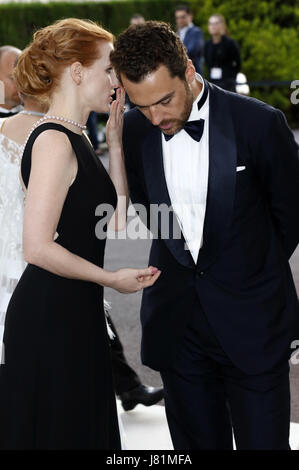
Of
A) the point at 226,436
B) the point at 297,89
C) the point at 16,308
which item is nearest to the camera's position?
the point at 16,308

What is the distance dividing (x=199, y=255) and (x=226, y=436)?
27.2 inches

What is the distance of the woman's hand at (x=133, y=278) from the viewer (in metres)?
2.60

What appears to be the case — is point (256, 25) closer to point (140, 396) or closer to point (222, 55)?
point (222, 55)

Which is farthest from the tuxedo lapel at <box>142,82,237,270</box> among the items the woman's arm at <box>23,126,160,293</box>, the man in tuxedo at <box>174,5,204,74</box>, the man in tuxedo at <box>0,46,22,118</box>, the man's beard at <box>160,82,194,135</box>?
the man in tuxedo at <box>174,5,204,74</box>

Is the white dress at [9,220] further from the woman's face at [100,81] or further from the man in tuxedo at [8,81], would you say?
the man in tuxedo at [8,81]

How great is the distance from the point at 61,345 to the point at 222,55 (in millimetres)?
11442

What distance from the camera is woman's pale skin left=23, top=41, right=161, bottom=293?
250 centimetres

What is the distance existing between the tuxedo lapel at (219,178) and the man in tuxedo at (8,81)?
2.16 metres

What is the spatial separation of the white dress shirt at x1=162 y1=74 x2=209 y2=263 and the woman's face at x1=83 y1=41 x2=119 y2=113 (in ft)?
0.90

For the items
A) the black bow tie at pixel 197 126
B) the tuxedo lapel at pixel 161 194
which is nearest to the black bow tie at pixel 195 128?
the black bow tie at pixel 197 126

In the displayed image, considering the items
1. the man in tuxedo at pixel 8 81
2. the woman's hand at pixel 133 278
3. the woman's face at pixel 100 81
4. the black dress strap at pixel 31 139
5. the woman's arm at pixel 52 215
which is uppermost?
the man in tuxedo at pixel 8 81

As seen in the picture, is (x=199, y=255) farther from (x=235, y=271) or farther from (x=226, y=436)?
(x=226, y=436)
